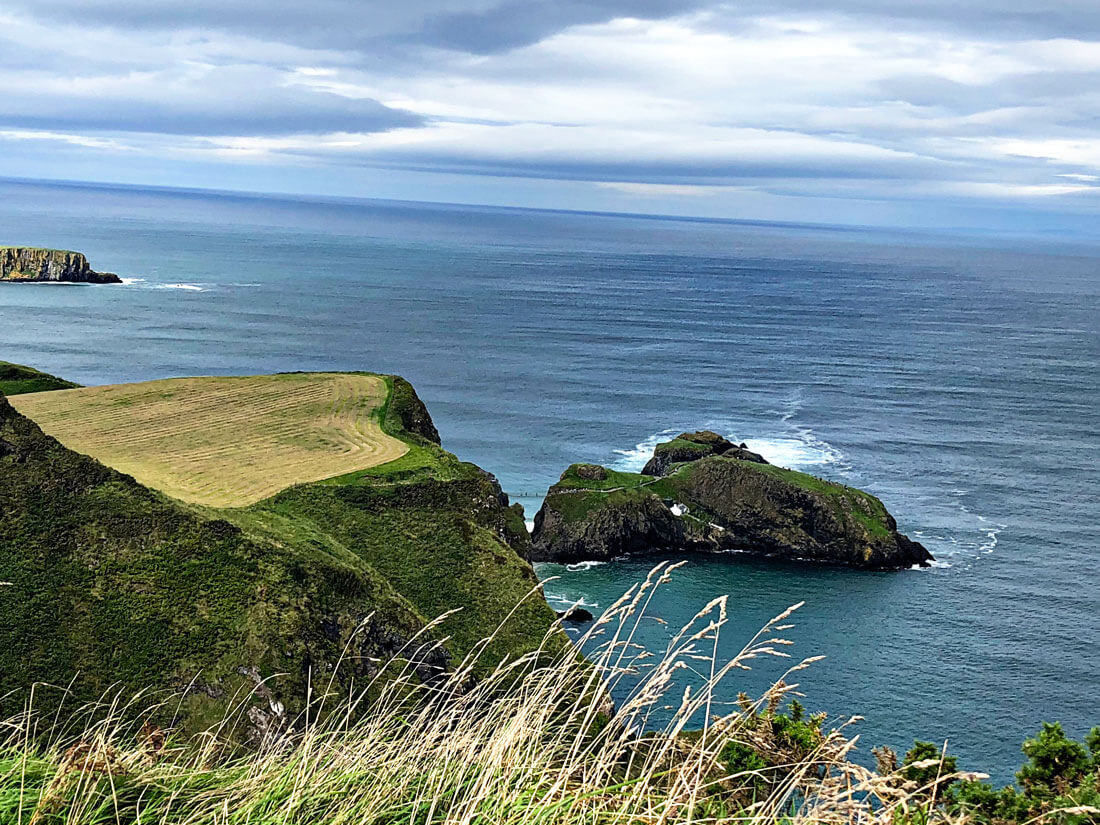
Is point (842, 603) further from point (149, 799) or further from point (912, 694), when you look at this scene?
point (149, 799)

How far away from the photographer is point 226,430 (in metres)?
54.8

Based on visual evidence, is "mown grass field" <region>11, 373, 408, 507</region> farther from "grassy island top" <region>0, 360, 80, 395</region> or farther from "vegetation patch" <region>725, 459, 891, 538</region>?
"vegetation patch" <region>725, 459, 891, 538</region>

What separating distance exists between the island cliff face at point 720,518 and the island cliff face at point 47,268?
147 metres

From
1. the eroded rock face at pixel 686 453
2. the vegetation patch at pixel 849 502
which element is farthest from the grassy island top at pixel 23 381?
the vegetation patch at pixel 849 502

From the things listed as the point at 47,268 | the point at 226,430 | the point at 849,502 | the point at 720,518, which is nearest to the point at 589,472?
the point at 720,518

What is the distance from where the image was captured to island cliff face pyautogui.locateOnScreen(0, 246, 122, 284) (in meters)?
184

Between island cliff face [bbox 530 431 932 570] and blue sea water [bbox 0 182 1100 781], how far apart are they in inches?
77.8

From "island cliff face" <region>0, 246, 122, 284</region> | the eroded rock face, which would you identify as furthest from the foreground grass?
"island cliff face" <region>0, 246, 122, 284</region>

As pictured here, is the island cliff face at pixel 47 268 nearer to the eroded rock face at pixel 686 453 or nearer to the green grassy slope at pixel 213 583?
the eroded rock face at pixel 686 453

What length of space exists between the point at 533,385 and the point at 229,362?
1433 inches

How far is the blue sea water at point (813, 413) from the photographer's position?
49.2m

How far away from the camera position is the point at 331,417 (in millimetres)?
58375

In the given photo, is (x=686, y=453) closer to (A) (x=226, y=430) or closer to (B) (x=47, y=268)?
(A) (x=226, y=430)

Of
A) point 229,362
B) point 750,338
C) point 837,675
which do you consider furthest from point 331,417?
point 750,338
